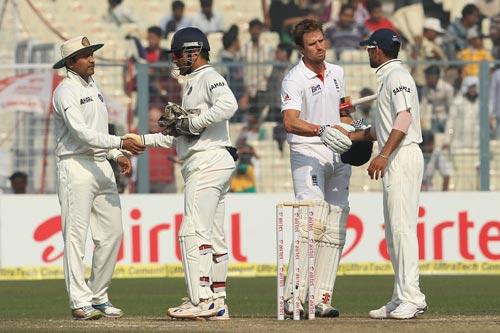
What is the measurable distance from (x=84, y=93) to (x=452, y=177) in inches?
364

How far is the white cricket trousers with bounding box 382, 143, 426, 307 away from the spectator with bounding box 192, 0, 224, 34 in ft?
46.5

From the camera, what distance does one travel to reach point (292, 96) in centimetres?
1187

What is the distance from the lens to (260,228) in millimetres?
19359

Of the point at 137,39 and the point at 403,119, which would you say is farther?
the point at 137,39

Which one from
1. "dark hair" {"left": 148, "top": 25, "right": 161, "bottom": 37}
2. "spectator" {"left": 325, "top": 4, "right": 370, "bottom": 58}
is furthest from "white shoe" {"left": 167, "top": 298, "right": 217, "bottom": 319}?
"spectator" {"left": 325, "top": 4, "right": 370, "bottom": 58}

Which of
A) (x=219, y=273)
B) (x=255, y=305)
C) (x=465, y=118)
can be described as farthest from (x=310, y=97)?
(x=465, y=118)

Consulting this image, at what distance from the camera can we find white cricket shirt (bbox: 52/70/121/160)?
11.6 meters

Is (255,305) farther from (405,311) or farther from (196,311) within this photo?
(405,311)

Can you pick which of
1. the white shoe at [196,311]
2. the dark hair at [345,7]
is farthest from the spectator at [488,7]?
the white shoe at [196,311]

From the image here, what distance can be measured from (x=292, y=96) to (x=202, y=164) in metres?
0.99

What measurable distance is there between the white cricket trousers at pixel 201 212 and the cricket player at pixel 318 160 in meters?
0.64

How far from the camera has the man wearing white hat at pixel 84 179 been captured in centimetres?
1166

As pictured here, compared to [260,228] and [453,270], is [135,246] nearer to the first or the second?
[260,228]

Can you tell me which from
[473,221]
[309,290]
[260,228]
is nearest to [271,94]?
[260,228]
